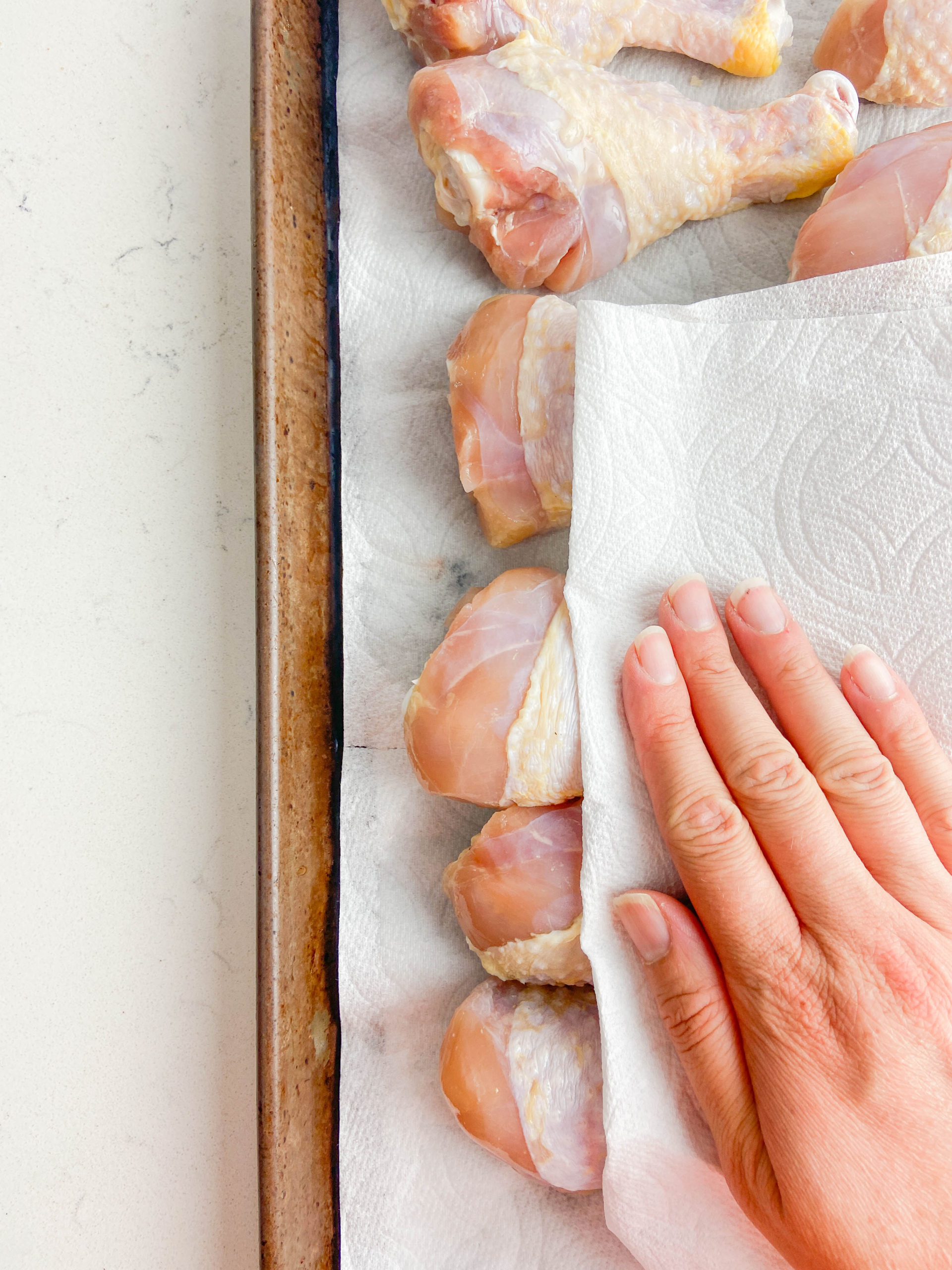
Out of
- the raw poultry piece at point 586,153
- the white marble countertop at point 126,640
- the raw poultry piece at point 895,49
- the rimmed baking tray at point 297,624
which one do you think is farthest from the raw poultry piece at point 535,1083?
the raw poultry piece at point 895,49

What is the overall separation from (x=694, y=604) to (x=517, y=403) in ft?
0.79

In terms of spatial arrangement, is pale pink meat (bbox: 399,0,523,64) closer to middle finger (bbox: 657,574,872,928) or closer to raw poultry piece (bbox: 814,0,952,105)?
raw poultry piece (bbox: 814,0,952,105)

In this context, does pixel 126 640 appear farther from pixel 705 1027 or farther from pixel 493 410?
pixel 705 1027

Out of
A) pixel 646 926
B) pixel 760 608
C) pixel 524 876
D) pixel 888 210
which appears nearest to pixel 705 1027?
pixel 646 926

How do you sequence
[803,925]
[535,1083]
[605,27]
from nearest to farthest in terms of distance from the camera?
1. [803,925]
2. [535,1083]
3. [605,27]

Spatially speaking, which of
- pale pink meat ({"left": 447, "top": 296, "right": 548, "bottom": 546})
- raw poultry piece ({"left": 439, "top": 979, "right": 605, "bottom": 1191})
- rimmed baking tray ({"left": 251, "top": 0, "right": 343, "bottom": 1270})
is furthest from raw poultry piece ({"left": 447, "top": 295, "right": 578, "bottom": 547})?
raw poultry piece ({"left": 439, "top": 979, "right": 605, "bottom": 1191})

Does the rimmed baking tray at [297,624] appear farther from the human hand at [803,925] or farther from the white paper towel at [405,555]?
the human hand at [803,925]

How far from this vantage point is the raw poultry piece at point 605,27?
0.79 m

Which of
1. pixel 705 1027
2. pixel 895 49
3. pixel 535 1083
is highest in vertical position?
pixel 895 49

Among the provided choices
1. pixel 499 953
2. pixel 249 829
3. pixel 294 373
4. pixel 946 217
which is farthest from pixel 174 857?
pixel 946 217

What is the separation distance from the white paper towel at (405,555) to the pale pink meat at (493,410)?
0.07 m

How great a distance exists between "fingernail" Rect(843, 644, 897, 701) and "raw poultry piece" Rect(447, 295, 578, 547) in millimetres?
272

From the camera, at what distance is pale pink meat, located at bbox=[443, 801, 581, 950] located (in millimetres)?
730

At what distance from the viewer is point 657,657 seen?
667 mm
